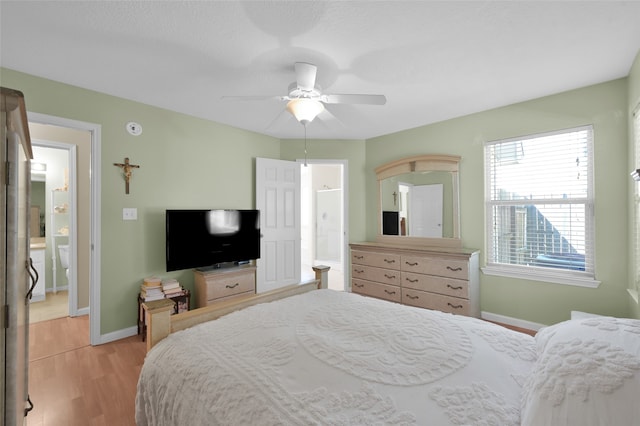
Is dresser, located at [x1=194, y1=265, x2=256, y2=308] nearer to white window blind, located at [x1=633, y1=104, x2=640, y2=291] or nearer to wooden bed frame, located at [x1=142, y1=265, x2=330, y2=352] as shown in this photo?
wooden bed frame, located at [x1=142, y1=265, x2=330, y2=352]

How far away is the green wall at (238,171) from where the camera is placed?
8.68ft

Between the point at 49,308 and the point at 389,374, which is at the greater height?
the point at 389,374

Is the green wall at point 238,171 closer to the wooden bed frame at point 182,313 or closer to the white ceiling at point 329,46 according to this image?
the white ceiling at point 329,46

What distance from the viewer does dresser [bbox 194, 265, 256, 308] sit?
3295 millimetres

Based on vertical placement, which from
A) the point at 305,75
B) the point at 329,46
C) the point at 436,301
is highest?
the point at 329,46

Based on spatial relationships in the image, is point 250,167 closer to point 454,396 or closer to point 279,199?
point 279,199

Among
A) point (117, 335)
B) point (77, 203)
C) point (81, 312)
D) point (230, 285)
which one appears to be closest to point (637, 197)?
point (230, 285)

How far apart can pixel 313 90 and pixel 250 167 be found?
88.2 inches

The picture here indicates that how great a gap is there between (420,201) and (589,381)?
332 centimetres

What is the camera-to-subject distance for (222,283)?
11.2ft

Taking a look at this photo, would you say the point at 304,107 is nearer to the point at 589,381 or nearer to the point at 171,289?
the point at 589,381

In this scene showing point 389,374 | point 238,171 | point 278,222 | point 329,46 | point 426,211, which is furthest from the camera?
point 278,222

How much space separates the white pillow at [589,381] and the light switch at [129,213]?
11.3ft

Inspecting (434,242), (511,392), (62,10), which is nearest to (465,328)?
(511,392)
